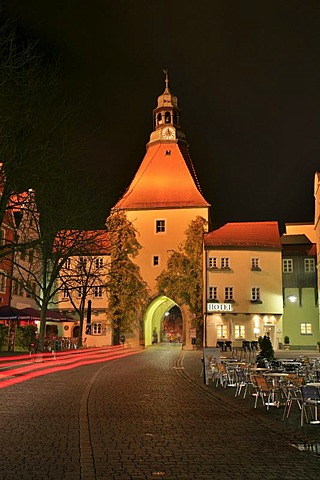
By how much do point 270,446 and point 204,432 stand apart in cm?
153

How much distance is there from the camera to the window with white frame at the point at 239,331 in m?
46.2

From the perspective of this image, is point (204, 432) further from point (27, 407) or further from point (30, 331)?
point (30, 331)

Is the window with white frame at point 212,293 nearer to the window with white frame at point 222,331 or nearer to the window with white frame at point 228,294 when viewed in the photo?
the window with white frame at point 228,294

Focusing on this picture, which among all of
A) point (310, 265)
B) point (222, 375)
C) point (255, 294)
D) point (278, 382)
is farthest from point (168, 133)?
point (278, 382)

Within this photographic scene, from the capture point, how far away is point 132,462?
770cm

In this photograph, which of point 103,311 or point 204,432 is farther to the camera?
point 103,311

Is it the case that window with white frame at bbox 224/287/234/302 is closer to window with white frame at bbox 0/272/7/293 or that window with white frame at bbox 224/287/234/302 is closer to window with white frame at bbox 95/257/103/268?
window with white frame at bbox 95/257/103/268

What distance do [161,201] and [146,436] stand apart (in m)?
44.5

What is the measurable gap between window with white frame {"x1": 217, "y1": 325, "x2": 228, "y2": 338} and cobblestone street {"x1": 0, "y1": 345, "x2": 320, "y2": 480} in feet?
97.5

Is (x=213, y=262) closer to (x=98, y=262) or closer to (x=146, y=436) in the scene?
(x=98, y=262)

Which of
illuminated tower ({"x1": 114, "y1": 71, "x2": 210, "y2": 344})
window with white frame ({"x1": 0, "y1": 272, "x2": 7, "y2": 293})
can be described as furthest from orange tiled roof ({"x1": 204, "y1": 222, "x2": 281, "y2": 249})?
window with white frame ({"x1": 0, "y1": 272, "x2": 7, "y2": 293})

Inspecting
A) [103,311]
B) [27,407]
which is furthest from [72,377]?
[103,311]

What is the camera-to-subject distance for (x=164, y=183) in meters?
55.1

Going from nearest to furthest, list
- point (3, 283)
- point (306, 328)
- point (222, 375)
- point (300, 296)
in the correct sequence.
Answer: point (222, 375)
point (3, 283)
point (306, 328)
point (300, 296)
